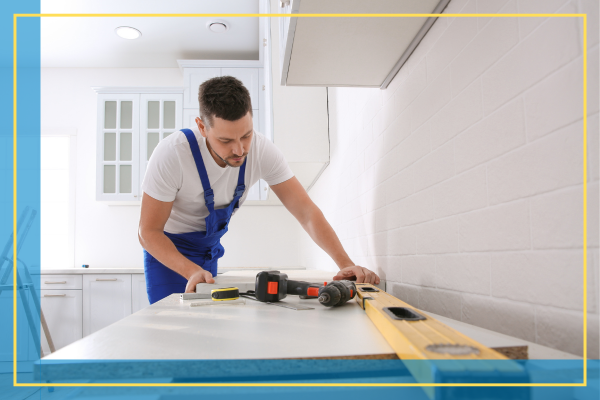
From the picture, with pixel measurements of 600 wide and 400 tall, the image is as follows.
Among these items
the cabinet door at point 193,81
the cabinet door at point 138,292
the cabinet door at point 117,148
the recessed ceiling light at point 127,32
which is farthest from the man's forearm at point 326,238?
the recessed ceiling light at point 127,32

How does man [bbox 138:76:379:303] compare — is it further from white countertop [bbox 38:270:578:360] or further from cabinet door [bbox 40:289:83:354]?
cabinet door [bbox 40:289:83:354]

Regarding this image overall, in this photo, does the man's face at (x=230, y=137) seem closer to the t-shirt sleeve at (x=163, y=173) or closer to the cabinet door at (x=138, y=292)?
the t-shirt sleeve at (x=163, y=173)

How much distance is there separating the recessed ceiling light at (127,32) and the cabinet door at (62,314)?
7.59 feet

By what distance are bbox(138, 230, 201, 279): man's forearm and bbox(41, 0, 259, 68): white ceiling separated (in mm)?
2565

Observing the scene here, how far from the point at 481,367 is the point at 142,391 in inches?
14.1

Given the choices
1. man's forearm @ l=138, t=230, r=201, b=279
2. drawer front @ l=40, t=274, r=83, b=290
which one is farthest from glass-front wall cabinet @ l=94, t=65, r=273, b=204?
man's forearm @ l=138, t=230, r=201, b=279

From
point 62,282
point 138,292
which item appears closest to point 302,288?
point 138,292

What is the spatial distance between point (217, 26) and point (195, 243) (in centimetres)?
254

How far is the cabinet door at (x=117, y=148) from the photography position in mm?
3781

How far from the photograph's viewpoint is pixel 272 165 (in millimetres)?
1725

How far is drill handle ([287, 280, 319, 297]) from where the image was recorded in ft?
3.24

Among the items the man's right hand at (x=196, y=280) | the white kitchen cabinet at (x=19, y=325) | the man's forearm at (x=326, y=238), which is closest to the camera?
the man's right hand at (x=196, y=280)

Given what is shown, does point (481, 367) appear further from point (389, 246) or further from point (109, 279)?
point (109, 279)

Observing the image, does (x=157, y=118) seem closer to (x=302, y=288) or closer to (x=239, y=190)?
(x=239, y=190)
